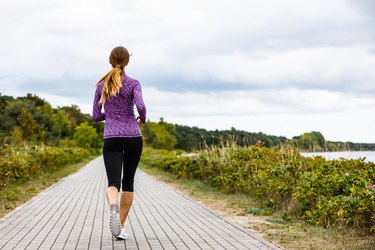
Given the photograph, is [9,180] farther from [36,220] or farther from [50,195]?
[36,220]

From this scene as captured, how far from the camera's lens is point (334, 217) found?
762 centimetres

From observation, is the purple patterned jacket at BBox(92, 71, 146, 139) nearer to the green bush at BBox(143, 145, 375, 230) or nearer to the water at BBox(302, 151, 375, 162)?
the green bush at BBox(143, 145, 375, 230)

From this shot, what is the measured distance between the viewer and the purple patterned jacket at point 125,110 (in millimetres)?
5863

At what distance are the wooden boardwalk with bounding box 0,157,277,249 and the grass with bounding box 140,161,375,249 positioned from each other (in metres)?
0.33

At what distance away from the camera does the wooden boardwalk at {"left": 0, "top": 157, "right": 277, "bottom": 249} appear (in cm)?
617

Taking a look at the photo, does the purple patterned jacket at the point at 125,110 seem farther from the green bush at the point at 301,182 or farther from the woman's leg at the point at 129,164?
the green bush at the point at 301,182

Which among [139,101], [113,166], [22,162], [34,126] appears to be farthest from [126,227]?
[34,126]

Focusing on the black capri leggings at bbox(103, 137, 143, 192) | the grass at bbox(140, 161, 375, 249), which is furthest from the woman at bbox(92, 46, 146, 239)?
the grass at bbox(140, 161, 375, 249)

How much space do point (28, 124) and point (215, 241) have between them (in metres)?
52.8

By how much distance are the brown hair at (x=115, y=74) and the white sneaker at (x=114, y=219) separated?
1.22m

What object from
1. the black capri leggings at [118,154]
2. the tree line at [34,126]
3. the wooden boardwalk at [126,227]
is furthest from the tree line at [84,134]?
the black capri leggings at [118,154]

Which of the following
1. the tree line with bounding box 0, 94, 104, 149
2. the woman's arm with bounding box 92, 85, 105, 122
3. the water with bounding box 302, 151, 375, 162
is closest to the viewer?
the woman's arm with bounding box 92, 85, 105, 122

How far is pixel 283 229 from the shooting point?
7.74 m

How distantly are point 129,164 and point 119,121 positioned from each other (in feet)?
1.74
